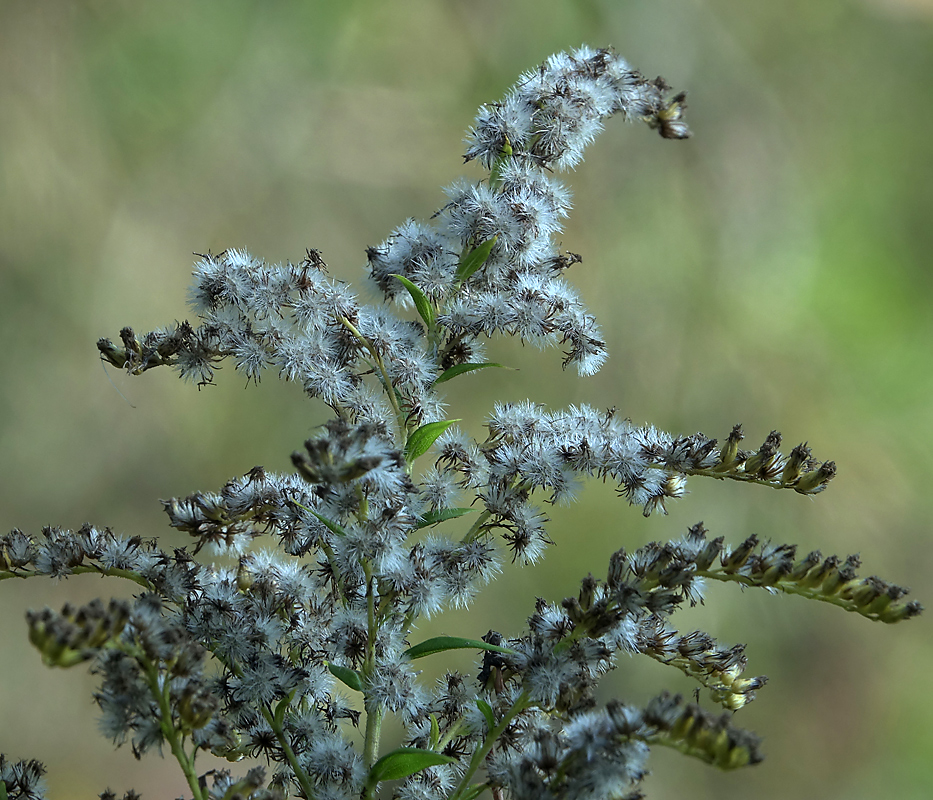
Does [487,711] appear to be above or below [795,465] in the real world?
below

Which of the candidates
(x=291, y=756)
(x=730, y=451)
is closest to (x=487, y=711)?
(x=291, y=756)

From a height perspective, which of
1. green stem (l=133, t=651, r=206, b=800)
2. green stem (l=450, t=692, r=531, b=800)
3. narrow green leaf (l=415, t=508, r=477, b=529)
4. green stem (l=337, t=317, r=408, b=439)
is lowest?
green stem (l=133, t=651, r=206, b=800)

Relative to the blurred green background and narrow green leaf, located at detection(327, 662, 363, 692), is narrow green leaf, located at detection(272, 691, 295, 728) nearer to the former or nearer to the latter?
narrow green leaf, located at detection(327, 662, 363, 692)

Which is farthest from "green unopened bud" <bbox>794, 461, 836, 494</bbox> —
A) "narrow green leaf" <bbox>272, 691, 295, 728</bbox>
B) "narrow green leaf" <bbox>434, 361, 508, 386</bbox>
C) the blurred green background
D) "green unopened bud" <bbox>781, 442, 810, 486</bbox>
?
the blurred green background

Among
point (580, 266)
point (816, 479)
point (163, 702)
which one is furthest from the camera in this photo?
point (580, 266)

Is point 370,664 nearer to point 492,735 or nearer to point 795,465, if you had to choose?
point 492,735

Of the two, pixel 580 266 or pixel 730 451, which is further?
Answer: pixel 580 266
